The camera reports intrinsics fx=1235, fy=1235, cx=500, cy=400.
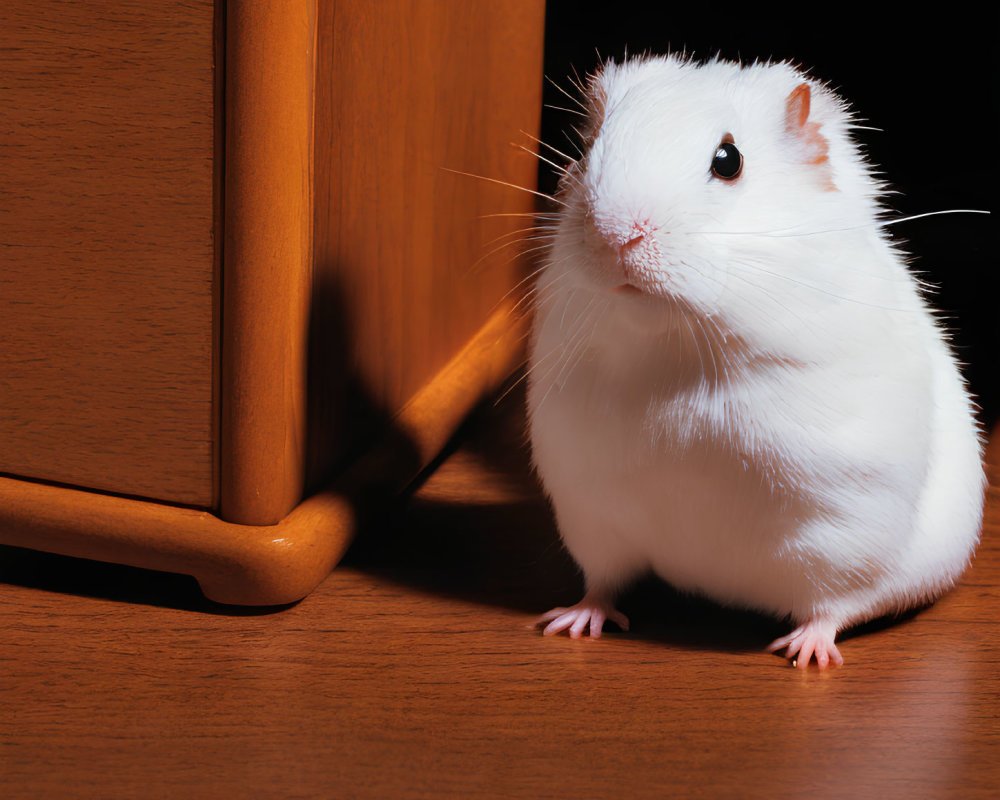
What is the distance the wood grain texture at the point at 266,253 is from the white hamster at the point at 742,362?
0.73 feet

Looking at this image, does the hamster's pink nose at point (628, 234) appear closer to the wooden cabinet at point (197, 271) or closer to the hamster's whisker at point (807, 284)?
the hamster's whisker at point (807, 284)

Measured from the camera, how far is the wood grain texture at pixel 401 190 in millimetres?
1148

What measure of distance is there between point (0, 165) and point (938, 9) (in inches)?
76.5

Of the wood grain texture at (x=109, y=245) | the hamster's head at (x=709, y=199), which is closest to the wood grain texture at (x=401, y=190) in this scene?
the wood grain texture at (x=109, y=245)

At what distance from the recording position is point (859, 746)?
3.14 ft

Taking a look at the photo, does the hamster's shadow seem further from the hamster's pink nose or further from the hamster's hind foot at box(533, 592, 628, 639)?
the hamster's pink nose

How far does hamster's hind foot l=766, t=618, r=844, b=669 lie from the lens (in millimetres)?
1072

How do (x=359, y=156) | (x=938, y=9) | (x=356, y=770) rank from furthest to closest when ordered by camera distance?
(x=938, y=9) < (x=359, y=156) < (x=356, y=770)

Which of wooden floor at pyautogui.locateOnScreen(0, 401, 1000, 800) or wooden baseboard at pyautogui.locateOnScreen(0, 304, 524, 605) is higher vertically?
wooden baseboard at pyautogui.locateOnScreen(0, 304, 524, 605)

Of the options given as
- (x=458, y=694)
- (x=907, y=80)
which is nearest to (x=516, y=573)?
(x=458, y=694)

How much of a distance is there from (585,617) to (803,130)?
474 millimetres

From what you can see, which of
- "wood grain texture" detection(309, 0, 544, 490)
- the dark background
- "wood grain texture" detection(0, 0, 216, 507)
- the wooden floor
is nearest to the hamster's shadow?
the wooden floor

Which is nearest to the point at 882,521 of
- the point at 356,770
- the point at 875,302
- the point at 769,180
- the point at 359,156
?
the point at 875,302

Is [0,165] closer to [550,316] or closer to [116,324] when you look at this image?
[116,324]
